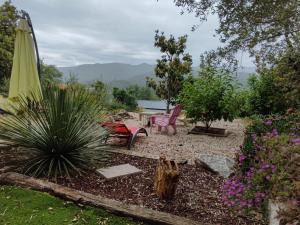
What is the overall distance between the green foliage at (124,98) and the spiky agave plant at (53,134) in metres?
10.1

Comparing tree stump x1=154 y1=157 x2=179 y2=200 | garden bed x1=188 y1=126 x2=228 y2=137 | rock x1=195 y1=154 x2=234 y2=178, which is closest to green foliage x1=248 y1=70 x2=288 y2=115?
garden bed x1=188 y1=126 x2=228 y2=137

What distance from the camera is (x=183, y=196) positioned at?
3.56 metres

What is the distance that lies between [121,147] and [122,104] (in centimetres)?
866

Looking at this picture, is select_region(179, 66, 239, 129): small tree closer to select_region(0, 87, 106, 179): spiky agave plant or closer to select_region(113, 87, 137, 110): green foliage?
select_region(0, 87, 106, 179): spiky agave plant

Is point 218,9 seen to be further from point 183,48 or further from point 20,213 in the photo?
point 183,48

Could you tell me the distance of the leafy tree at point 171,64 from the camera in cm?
1340

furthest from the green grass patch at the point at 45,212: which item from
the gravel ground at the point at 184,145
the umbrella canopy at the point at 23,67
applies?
the gravel ground at the point at 184,145

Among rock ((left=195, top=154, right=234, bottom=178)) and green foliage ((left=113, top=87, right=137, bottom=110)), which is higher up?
green foliage ((left=113, top=87, right=137, bottom=110))

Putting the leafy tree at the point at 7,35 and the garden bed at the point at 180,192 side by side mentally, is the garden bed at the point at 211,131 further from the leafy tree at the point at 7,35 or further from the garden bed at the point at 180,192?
the leafy tree at the point at 7,35

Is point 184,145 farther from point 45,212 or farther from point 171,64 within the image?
point 171,64

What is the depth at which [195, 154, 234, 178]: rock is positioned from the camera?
4.50 meters

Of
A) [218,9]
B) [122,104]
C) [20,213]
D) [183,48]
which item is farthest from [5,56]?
[20,213]

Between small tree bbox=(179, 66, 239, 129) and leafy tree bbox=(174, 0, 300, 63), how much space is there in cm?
102

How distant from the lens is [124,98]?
15.0 m
